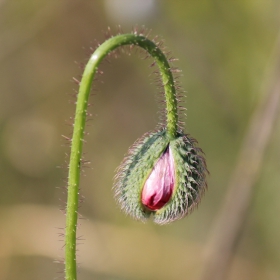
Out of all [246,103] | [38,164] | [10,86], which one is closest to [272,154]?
[246,103]

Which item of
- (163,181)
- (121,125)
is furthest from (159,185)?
(121,125)

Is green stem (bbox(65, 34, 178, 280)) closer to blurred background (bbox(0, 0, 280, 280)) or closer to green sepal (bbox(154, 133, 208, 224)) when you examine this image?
green sepal (bbox(154, 133, 208, 224))

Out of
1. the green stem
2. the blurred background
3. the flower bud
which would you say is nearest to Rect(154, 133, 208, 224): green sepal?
the flower bud

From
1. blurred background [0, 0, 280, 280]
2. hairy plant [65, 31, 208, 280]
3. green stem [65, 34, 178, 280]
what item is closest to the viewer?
green stem [65, 34, 178, 280]

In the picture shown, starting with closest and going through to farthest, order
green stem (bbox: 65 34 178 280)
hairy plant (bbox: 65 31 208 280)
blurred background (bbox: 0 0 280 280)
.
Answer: green stem (bbox: 65 34 178 280), hairy plant (bbox: 65 31 208 280), blurred background (bbox: 0 0 280 280)

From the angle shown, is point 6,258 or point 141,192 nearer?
point 141,192

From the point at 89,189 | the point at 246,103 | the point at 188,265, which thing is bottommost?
the point at 188,265

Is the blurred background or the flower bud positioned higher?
the blurred background

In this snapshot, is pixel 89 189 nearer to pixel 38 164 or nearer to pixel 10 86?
pixel 38 164

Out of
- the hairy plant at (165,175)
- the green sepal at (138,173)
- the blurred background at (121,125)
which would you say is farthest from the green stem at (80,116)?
the blurred background at (121,125)
